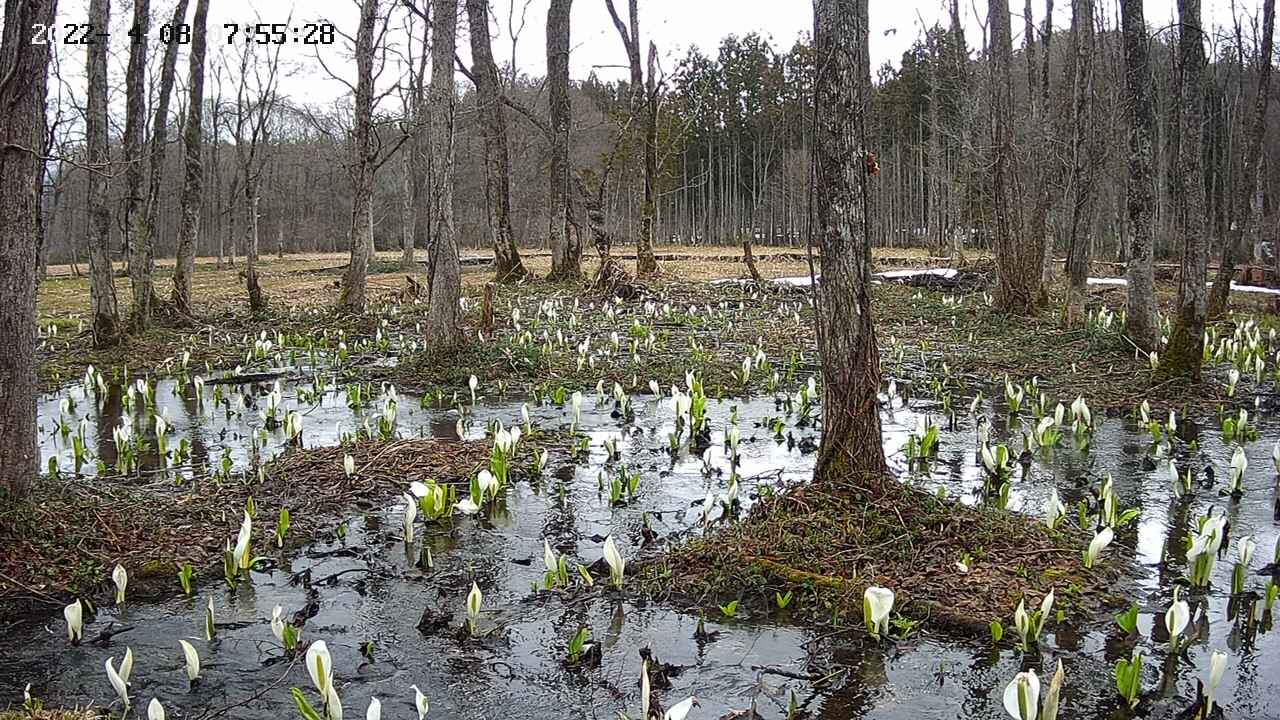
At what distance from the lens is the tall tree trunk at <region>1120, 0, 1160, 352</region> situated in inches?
402

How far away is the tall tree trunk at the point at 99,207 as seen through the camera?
1240 centimetres

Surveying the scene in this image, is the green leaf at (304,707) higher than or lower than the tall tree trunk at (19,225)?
lower

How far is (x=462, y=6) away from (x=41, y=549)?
18.9 metres

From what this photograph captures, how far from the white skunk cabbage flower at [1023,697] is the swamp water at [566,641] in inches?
16.3

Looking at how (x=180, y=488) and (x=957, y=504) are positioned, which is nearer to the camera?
(x=957, y=504)

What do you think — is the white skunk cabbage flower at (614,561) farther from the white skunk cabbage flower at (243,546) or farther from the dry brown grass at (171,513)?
the dry brown grass at (171,513)

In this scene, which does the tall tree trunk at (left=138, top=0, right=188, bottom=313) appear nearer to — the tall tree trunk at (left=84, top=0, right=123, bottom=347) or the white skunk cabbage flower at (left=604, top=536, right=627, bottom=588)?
the tall tree trunk at (left=84, top=0, right=123, bottom=347)

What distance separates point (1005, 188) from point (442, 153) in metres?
9.23

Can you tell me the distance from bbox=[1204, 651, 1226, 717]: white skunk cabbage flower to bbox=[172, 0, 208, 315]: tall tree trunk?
1535 cm

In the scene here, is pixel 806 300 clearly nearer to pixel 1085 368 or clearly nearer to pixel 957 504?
pixel 1085 368

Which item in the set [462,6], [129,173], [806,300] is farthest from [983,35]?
[129,173]

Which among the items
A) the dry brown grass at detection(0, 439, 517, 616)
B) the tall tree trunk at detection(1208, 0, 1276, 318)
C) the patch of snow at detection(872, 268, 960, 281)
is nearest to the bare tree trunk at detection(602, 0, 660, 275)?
the patch of snow at detection(872, 268, 960, 281)

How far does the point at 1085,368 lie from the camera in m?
10.9

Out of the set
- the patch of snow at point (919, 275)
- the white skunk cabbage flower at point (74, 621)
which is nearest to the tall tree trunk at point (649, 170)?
the patch of snow at point (919, 275)
